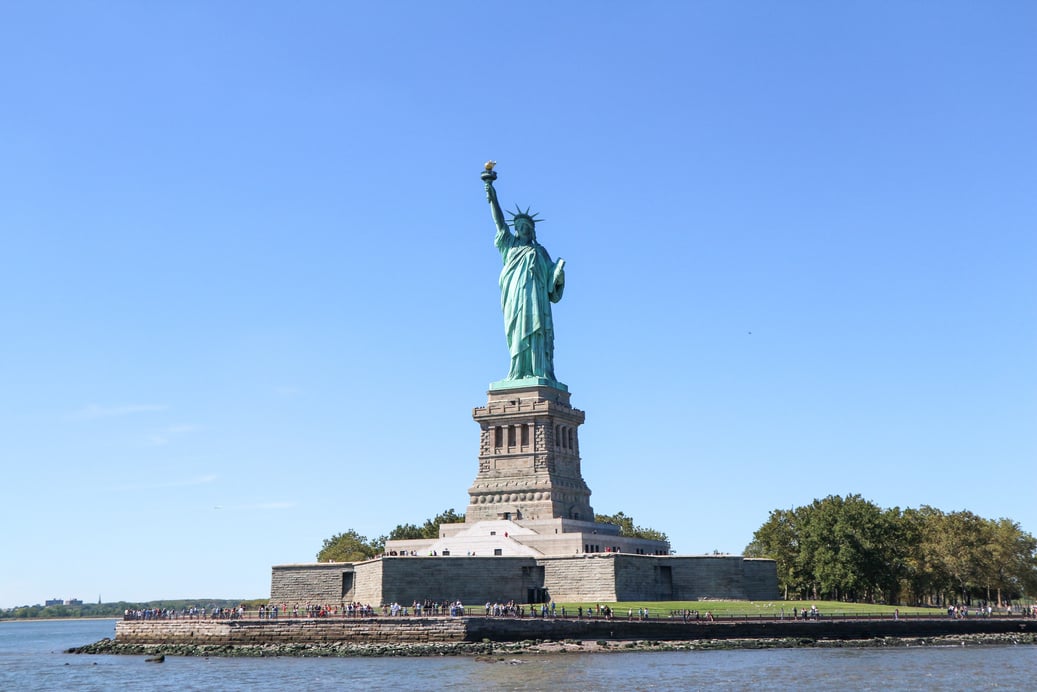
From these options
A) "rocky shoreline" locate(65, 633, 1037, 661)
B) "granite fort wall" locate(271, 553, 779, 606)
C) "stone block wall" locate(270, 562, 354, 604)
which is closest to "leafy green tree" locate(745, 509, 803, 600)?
"granite fort wall" locate(271, 553, 779, 606)

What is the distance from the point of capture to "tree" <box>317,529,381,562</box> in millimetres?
94569

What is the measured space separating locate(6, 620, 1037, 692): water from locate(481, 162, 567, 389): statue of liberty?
103 feet

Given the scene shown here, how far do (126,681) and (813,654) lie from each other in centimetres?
2978

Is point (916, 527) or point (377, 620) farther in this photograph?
point (916, 527)

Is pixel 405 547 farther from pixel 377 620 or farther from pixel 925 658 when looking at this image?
pixel 925 658

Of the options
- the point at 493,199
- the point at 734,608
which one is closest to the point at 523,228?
the point at 493,199

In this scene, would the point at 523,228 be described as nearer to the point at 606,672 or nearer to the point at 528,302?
the point at 528,302

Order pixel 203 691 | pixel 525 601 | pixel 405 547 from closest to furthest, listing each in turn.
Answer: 1. pixel 203 691
2. pixel 525 601
3. pixel 405 547

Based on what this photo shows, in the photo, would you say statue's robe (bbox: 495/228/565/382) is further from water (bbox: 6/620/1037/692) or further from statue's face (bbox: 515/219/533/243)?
water (bbox: 6/620/1037/692)

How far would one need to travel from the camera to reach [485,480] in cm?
7681

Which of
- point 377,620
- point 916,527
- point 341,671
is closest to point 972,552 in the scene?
point 916,527

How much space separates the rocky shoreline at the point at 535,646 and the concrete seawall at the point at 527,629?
1.66 feet

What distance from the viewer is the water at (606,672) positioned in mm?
40750

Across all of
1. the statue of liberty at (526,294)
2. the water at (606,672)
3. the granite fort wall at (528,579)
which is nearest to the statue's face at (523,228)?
the statue of liberty at (526,294)
